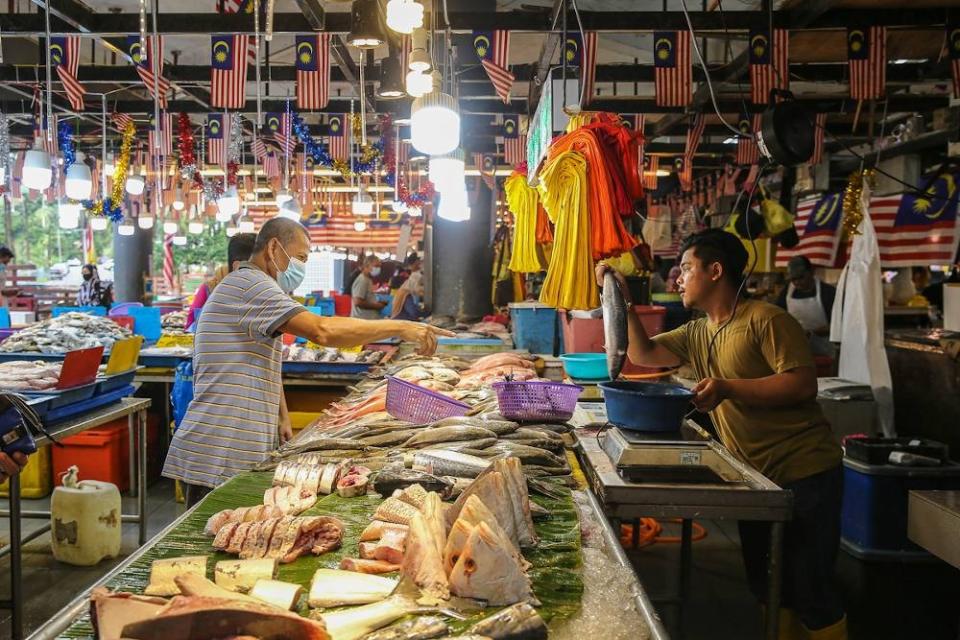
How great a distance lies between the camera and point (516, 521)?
2.60 meters

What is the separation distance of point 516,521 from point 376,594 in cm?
62

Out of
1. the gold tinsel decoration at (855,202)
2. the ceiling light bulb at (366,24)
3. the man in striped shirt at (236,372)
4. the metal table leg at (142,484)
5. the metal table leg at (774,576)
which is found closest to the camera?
the metal table leg at (774,576)

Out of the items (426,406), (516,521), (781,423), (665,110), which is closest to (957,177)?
(665,110)

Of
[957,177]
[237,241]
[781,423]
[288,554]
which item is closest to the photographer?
[288,554]

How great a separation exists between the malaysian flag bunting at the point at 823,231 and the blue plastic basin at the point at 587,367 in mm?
7825

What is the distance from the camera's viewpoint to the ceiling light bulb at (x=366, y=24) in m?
5.09

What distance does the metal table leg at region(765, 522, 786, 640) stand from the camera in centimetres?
315

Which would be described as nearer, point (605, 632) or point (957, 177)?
point (605, 632)

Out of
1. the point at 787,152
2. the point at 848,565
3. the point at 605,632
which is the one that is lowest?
the point at 848,565

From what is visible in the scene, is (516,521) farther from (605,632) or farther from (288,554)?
(288,554)

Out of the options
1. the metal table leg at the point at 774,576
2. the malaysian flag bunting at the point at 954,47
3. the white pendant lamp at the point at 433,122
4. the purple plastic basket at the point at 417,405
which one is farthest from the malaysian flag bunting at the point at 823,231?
the metal table leg at the point at 774,576

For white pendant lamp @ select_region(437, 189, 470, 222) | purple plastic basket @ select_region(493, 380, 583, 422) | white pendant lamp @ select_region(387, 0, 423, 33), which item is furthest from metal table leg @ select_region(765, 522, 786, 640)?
white pendant lamp @ select_region(437, 189, 470, 222)

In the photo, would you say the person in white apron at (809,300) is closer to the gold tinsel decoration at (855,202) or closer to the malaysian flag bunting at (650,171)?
the gold tinsel decoration at (855,202)

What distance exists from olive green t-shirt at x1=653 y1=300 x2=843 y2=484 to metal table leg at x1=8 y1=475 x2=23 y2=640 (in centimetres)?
420
